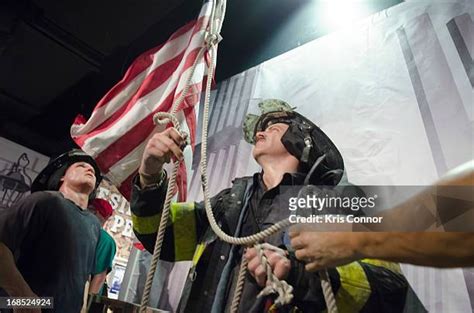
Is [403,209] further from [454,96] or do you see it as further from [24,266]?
[24,266]

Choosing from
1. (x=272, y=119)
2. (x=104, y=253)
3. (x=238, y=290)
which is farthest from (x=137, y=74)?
(x=238, y=290)

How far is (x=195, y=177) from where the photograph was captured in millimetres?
1015

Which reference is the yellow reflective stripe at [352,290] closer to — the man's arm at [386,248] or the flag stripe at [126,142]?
the man's arm at [386,248]

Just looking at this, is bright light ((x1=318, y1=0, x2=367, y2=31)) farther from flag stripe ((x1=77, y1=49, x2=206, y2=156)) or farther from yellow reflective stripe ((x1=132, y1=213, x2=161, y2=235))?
yellow reflective stripe ((x1=132, y1=213, x2=161, y2=235))

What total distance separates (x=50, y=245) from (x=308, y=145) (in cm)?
65

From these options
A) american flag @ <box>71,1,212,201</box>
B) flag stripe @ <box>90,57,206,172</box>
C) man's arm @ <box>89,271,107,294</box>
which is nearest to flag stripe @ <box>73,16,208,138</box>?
american flag @ <box>71,1,212,201</box>

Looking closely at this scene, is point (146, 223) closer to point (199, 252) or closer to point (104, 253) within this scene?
point (199, 252)

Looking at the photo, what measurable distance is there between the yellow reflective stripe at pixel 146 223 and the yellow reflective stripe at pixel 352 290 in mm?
403

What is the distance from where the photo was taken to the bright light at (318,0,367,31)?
0.86 metres

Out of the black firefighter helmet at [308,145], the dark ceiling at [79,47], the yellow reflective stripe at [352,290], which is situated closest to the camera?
the yellow reflective stripe at [352,290]

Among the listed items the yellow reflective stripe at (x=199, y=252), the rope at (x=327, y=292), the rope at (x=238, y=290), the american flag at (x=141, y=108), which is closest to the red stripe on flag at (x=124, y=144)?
the american flag at (x=141, y=108)

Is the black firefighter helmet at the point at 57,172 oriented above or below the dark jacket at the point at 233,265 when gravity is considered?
above

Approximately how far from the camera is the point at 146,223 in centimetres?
73

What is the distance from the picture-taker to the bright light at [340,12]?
86 cm
